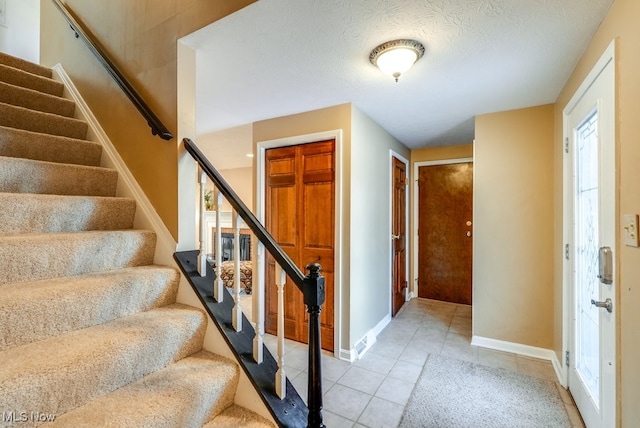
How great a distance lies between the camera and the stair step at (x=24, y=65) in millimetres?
2297

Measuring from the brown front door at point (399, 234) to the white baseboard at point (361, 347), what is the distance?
635mm

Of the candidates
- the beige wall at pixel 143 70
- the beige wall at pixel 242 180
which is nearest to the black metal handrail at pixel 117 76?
the beige wall at pixel 143 70

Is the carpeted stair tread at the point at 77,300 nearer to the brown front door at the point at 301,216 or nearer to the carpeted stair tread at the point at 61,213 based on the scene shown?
the carpeted stair tread at the point at 61,213

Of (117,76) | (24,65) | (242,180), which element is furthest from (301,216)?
(242,180)

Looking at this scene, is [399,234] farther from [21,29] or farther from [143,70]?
[21,29]

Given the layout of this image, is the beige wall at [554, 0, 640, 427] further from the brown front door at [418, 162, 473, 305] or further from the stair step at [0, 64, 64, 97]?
the stair step at [0, 64, 64, 97]

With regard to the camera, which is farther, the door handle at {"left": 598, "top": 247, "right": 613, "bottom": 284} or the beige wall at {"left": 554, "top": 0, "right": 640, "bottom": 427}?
the door handle at {"left": 598, "top": 247, "right": 613, "bottom": 284}

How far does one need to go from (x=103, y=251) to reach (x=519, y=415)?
272cm

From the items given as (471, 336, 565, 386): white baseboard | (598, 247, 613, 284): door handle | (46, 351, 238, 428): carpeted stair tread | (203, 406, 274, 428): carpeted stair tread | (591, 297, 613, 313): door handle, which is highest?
(598, 247, 613, 284): door handle

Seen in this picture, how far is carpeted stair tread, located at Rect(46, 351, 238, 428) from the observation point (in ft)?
3.20

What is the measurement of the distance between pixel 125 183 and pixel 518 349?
3.61 m

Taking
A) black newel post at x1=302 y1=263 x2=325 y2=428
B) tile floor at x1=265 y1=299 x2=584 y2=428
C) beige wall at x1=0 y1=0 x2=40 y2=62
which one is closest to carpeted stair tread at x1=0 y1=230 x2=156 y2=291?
black newel post at x1=302 y1=263 x2=325 y2=428

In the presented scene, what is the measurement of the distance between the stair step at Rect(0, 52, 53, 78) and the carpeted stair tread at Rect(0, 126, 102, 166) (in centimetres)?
104

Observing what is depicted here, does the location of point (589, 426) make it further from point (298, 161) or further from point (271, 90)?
point (271, 90)
